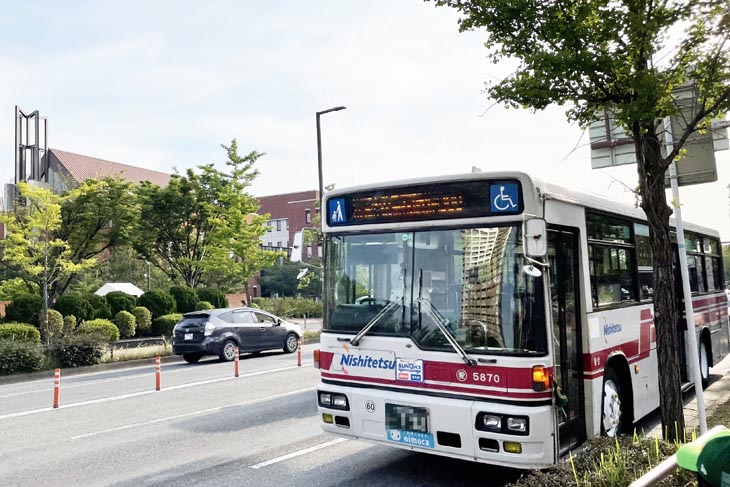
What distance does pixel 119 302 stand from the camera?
27.2m

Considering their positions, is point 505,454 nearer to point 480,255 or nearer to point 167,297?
point 480,255

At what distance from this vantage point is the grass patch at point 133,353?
63.7 feet

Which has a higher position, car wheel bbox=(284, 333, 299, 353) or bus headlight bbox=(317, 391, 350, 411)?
bus headlight bbox=(317, 391, 350, 411)

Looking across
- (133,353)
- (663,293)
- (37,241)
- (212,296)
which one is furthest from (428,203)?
(212,296)

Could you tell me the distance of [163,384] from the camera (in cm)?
1390

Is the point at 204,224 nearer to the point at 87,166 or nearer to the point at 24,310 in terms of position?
the point at 24,310

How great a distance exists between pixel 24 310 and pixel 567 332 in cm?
2269

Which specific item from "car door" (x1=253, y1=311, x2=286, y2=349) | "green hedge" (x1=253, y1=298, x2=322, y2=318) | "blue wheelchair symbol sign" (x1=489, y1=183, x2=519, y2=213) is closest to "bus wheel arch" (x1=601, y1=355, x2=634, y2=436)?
"blue wheelchair symbol sign" (x1=489, y1=183, x2=519, y2=213)

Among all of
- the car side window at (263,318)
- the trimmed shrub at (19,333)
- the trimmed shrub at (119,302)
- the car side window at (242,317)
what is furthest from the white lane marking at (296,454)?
the trimmed shrub at (119,302)

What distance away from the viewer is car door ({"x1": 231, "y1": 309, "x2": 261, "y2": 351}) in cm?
1914

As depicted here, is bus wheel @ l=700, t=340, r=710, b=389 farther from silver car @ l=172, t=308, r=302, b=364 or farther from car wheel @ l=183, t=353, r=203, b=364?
car wheel @ l=183, t=353, r=203, b=364

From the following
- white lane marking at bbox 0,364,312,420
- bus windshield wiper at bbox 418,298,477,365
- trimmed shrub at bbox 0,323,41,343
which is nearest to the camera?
bus windshield wiper at bbox 418,298,477,365

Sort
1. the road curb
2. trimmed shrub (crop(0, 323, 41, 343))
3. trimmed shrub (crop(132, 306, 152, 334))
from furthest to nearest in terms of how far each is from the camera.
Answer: trimmed shrub (crop(132, 306, 152, 334)), trimmed shrub (crop(0, 323, 41, 343)), the road curb

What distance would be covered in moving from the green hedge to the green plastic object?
140 feet
